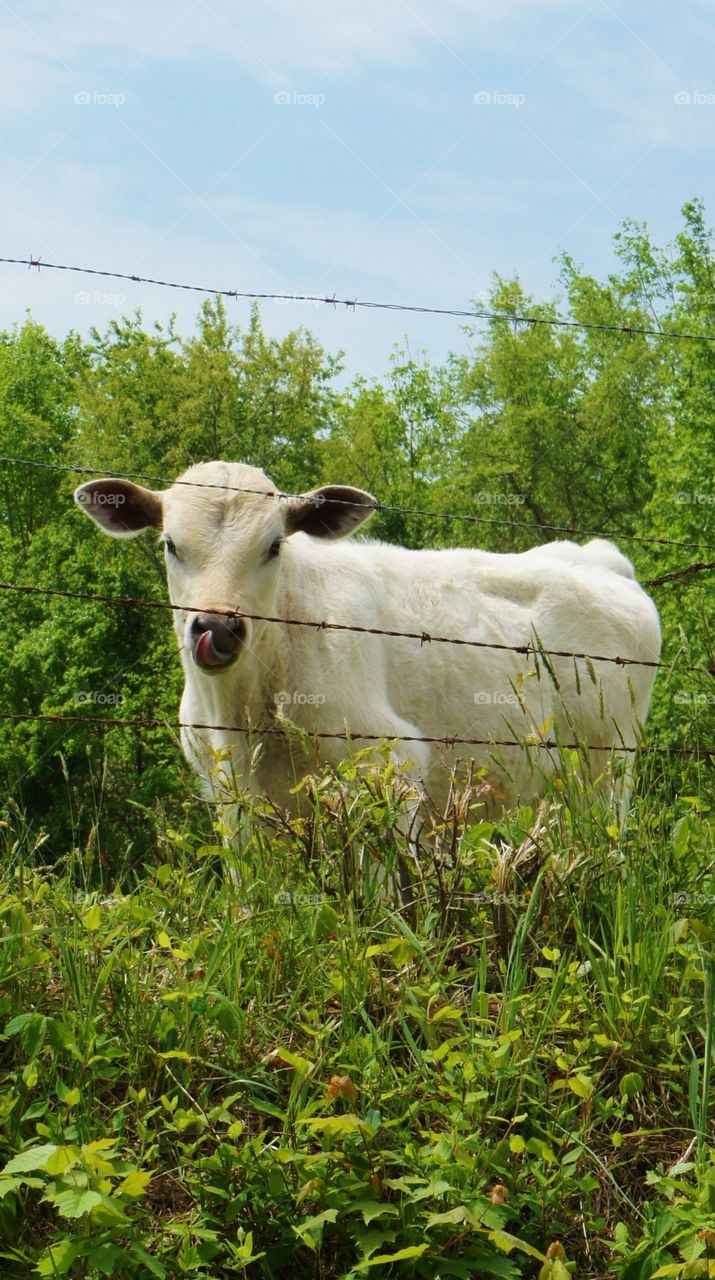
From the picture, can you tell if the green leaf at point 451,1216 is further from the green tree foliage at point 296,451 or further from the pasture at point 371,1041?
the green tree foliage at point 296,451

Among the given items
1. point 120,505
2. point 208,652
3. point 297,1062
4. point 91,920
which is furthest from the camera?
point 120,505

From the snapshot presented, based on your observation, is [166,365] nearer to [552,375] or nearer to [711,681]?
[552,375]

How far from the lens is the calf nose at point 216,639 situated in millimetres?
5492

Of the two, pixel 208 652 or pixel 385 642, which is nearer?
pixel 208 652

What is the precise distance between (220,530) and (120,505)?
2.78 feet

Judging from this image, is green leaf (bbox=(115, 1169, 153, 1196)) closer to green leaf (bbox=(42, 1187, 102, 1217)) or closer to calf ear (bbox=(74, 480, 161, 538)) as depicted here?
green leaf (bbox=(42, 1187, 102, 1217))

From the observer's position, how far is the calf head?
18.4 feet

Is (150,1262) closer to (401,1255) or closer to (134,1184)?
(134,1184)

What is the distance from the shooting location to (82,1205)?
2.70 m

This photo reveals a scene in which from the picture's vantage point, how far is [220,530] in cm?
606

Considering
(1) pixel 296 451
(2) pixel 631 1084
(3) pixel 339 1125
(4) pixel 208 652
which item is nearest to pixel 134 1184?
(3) pixel 339 1125

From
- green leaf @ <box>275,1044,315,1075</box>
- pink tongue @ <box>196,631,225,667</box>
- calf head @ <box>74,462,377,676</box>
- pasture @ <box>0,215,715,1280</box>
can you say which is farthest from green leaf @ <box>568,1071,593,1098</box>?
pink tongue @ <box>196,631,225,667</box>

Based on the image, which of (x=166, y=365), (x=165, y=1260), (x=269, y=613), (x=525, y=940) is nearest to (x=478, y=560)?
(x=269, y=613)

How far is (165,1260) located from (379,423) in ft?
142
